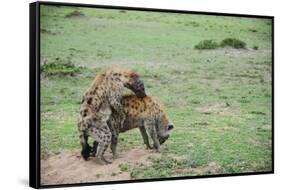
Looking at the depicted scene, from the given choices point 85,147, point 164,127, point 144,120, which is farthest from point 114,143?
point 164,127

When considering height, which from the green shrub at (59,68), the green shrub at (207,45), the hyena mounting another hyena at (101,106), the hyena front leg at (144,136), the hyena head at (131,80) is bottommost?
the hyena front leg at (144,136)

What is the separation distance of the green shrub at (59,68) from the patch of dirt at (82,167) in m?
0.76

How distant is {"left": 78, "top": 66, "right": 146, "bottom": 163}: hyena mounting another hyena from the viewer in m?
6.71

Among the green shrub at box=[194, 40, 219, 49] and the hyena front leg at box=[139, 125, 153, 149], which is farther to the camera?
the green shrub at box=[194, 40, 219, 49]

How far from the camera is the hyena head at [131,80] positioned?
690 cm

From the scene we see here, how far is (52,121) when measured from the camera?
6582 millimetres

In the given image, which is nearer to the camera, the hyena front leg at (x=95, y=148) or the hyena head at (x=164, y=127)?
the hyena front leg at (x=95, y=148)

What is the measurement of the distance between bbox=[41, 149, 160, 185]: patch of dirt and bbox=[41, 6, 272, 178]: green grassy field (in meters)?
0.07

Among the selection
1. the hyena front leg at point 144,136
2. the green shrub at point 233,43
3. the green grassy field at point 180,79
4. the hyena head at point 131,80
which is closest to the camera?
the green grassy field at point 180,79

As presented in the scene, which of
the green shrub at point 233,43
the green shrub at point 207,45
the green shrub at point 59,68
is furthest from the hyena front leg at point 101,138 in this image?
the green shrub at point 233,43

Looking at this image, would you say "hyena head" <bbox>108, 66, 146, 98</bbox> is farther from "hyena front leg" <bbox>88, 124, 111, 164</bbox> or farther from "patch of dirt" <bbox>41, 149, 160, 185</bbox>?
"patch of dirt" <bbox>41, 149, 160, 185</bbox>

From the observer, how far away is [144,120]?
7.01 m

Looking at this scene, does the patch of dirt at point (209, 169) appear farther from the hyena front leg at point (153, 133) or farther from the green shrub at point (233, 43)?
the green shrub at point (233, 43)

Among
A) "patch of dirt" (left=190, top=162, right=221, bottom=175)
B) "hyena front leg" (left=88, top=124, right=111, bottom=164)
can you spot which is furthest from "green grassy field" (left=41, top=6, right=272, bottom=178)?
"hyena front leg" (left=88, top=124, right=111, bottom=164)
